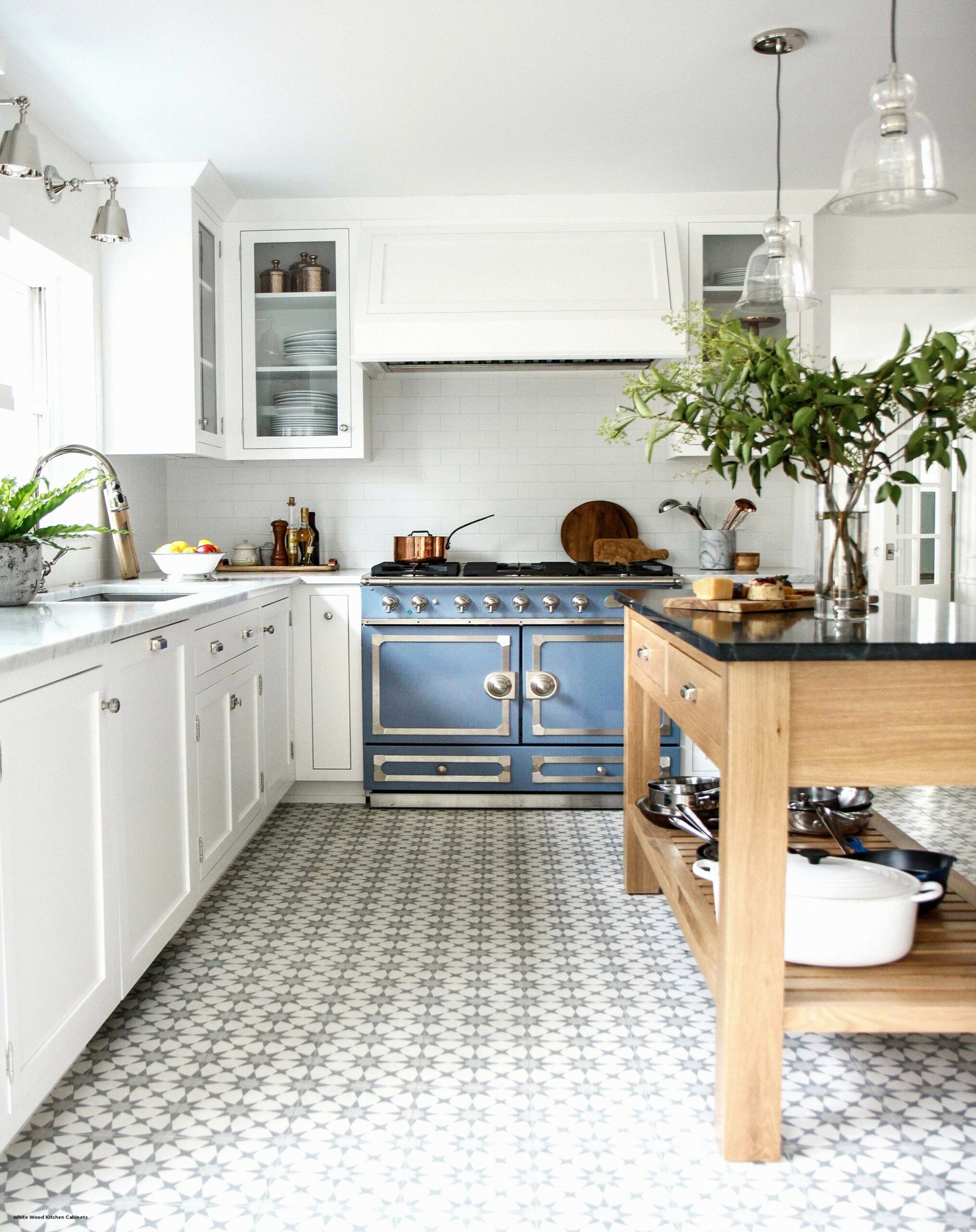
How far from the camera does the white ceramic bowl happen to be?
3.74 metres

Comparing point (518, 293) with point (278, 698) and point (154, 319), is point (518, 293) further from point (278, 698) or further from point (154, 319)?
point (278, 698)

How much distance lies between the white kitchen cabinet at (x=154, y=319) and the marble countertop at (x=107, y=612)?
608mm

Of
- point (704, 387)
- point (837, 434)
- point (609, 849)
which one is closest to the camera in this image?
point (837, 434)

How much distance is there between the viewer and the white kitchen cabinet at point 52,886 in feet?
5.32

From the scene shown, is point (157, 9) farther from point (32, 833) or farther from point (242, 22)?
point (32, 833)

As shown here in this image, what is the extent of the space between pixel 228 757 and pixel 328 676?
1.09m

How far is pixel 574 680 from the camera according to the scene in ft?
13.3

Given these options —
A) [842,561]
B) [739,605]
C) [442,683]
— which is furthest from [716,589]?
[442,683]

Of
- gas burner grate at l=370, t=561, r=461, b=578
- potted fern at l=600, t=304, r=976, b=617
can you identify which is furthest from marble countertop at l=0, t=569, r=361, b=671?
potted fern at l=600, t=304, r=976, b=617

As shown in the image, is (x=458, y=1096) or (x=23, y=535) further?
(x=23, y=535)

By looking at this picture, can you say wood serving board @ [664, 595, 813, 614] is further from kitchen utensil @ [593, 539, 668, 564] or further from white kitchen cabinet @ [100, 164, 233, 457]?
white kitchen cabinet @ [100, 164, 233, 457]

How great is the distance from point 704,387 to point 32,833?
1.60 metres

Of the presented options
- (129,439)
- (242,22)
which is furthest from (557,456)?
(242,22)

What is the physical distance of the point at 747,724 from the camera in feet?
5.42
